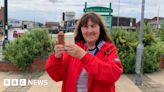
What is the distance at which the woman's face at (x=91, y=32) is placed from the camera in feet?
9.20

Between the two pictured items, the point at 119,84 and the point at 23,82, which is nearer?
the point at 119,84

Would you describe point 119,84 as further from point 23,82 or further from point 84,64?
point 84,64

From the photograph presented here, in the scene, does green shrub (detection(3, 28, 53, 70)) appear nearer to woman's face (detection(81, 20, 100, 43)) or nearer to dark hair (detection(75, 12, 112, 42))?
dark hair (detection(75, 12, 112, 42))

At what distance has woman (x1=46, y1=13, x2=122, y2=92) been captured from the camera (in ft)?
8.64

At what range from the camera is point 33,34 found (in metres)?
11.2

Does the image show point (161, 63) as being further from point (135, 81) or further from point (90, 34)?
point (90, 34)

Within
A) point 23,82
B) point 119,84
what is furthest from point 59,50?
point 23,82

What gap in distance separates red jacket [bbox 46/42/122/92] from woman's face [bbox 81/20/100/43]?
0.09 m

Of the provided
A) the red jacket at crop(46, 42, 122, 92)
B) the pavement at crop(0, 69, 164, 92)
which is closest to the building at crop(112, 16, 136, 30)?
the pavement at crop(0, 69, 164, 92)

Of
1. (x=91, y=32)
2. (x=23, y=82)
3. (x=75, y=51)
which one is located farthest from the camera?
(x=23, y=82)

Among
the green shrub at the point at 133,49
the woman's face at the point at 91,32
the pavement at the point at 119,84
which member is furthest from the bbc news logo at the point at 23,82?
the woman's face at the point at 91,32

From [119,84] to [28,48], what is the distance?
3.31m

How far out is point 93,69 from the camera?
2559 mm

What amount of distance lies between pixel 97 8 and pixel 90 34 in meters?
10.5
